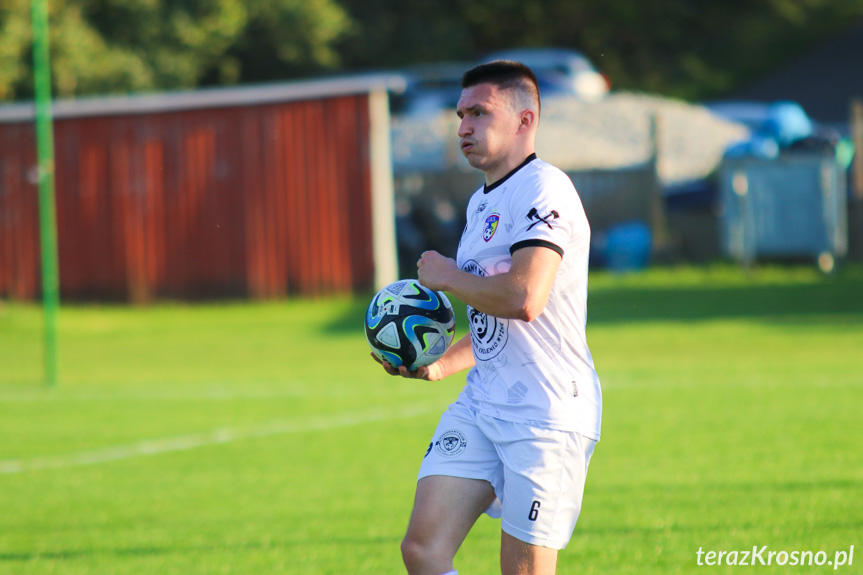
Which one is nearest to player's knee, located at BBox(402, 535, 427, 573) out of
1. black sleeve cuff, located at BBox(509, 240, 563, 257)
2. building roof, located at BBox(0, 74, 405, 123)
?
black sleeve cuff, located at BBox(509, 240, 563, 257)

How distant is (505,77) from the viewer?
14.8ft

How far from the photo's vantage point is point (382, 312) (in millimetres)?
5031

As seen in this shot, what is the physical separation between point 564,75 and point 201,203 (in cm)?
1400

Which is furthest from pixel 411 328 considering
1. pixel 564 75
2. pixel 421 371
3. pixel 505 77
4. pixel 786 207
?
pixel 564 75

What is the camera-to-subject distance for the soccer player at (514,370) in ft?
14.3

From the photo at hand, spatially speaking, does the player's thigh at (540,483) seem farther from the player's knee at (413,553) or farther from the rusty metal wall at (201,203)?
the rusty metal wall at (201,203)

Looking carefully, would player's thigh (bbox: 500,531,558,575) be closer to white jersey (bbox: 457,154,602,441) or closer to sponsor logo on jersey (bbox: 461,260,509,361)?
white jersey (bbox: 457,154,602,441)

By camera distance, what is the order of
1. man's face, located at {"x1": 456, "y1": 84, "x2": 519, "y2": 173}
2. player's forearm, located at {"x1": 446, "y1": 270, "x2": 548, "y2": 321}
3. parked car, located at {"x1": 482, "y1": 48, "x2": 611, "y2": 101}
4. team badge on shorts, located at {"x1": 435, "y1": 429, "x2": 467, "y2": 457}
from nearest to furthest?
player's forearm, located at {"x1": 446, "y1": 270, "x2": 548, "y2": 321}, man's face, located at {"x1": 456, "y1": 84, "x2": 519, "y2": 173}, team badge on shorts, located at {"x1": 435, "y1": 429, "x2": 467, "y2": 457}, parked car, located at {"x1": 482, "y1": 48, "x2": 611, "y2": 101}

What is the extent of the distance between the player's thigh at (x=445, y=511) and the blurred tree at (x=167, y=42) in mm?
31868

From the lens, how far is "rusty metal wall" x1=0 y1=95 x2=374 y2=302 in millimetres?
23719

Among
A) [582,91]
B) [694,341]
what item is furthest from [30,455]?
[582,91]

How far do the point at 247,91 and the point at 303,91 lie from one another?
1205mm

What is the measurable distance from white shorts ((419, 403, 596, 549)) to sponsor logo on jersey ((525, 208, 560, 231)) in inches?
31.3

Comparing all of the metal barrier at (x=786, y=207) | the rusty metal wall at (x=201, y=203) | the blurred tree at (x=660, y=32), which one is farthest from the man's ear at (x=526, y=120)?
the blurred tree at (x=660, y=32)
